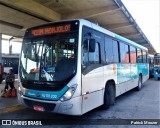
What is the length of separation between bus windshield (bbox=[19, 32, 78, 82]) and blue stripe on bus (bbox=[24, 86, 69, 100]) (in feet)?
1.09

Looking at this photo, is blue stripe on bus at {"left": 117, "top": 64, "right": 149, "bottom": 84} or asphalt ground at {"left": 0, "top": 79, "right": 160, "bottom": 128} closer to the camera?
asphalt ground at {"left": 0, "top": 79, "right": 160, "bottom": 128}

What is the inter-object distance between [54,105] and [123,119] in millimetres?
2417

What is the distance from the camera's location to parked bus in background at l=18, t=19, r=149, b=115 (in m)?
5.73

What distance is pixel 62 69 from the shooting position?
19.2 ft

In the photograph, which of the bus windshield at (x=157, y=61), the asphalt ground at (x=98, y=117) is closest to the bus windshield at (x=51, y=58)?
the asphalt ground at (x=98, y=117)

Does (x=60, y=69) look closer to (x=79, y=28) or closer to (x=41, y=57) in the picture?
(x=41, y=57)

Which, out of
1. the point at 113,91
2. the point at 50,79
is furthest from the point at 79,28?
the point at 113,91

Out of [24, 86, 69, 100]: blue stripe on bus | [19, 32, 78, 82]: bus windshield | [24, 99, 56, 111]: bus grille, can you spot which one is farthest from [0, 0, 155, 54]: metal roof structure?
[24, 99, 56, 111]: bus grille

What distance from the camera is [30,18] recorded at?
1744 cm

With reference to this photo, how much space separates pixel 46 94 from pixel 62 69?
0.83m

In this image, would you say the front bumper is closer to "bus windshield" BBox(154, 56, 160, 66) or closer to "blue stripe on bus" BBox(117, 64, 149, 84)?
"blue stripe on bus" BBox(117, 64, 149, 84)

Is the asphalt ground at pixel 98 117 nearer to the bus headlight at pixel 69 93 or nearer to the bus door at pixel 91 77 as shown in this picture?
the bus door at pixel 91 77

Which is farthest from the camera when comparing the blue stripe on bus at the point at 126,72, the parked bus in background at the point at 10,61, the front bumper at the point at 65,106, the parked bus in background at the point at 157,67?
the parked bus in background at the point at 10,61

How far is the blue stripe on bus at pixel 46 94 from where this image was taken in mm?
5705
